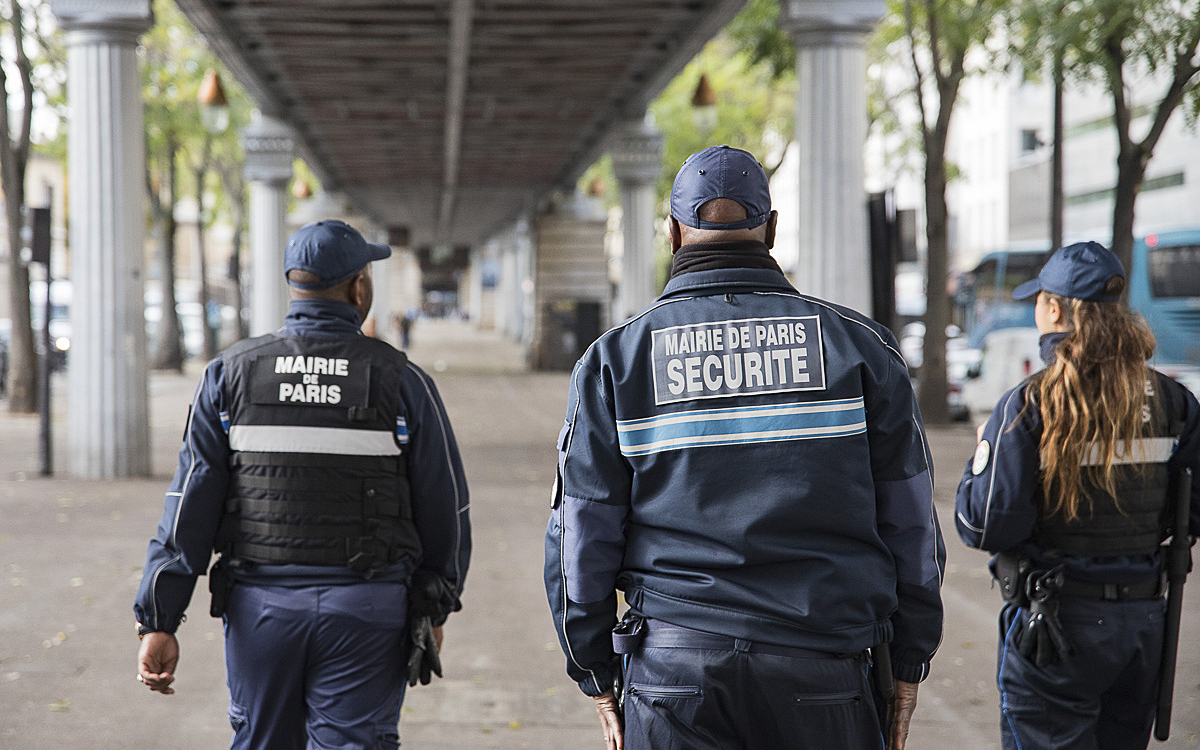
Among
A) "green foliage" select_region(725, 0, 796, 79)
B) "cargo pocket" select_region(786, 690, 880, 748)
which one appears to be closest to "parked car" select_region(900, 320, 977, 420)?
"green foliage" select_region(725, 0, 796, 79)

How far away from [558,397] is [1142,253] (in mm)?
12135

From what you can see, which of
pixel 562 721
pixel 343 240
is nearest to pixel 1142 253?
pixel 562 721

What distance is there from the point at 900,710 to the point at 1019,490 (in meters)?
1.09

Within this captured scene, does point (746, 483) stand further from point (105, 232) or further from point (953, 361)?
point (953, 361)

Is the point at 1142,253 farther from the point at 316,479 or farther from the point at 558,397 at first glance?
the point at 316,479

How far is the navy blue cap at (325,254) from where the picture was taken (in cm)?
344

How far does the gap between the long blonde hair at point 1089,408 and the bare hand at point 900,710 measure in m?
1.10

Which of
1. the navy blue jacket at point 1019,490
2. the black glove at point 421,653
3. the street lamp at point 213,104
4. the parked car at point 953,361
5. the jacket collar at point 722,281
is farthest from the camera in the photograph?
the parked car at point 953,361

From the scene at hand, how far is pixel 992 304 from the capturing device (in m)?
27.1

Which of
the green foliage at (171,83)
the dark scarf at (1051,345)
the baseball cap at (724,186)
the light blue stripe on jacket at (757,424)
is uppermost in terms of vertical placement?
the green foliage at (171,83)

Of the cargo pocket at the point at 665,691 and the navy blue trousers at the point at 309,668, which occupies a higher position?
the cargo pocket at the point at 665,691

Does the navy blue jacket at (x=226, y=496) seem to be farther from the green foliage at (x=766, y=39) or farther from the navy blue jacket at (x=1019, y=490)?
the green foliage at (x=766, y=39)

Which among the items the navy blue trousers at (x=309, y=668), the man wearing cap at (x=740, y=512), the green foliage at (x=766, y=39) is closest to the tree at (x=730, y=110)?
the green foliage at (x=766, y=39)

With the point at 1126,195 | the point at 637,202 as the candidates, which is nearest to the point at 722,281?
the point at 1126,195
